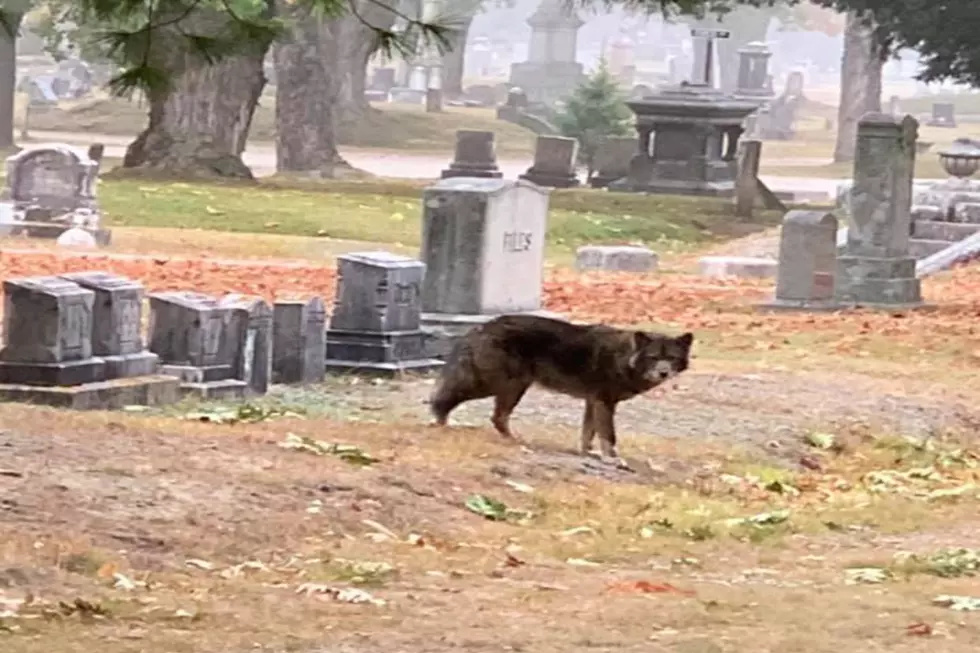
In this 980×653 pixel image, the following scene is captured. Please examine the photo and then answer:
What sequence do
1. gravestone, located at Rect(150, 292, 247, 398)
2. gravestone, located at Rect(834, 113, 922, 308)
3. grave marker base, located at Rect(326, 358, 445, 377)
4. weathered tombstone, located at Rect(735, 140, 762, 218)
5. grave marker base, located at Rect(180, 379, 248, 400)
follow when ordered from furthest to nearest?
weathered tombstone, located at Rect(735, 140, 762, 218)
gravestone, located at Rect(834, 113, 922, 308)
grave marker base, located at Rect(326, 358, 445, 377)
gravestone, located at Rect(150, 292, 247, 398)
grave marker base, located at Rect(180, 379, 248, 400)

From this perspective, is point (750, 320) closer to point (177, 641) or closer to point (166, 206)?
point (166, 206)

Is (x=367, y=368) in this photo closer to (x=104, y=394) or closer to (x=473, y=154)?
(x=104, y=394)

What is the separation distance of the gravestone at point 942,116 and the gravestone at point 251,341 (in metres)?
74.4

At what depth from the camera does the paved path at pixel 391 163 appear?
4962cm

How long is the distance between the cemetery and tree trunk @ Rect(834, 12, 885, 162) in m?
36.0

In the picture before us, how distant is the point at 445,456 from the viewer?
12961 mm

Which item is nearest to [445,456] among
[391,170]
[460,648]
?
[460,648]

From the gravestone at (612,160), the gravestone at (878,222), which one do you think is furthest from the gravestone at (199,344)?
the gravestone at (612,160)

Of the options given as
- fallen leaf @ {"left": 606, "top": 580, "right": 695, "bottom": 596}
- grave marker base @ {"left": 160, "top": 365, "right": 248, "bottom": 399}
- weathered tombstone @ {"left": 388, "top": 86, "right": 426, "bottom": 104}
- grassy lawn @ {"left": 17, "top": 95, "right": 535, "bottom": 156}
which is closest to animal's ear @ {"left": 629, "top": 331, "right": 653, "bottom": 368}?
grave marker base @ {"left": 160, "top": 365, "right": 248, "bottom": 399}

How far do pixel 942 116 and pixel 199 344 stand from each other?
77.0 metres

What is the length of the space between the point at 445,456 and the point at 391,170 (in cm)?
3844

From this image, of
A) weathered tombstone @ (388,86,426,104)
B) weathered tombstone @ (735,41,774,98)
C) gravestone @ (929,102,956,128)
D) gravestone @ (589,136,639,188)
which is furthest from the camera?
gravestone @ (929,102,956,128)

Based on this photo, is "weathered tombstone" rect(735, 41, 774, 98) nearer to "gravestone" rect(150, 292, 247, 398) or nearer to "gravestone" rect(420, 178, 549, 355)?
"gravestone" rect(420, 178, 549, 355)

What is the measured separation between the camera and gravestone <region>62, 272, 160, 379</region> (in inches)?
575
